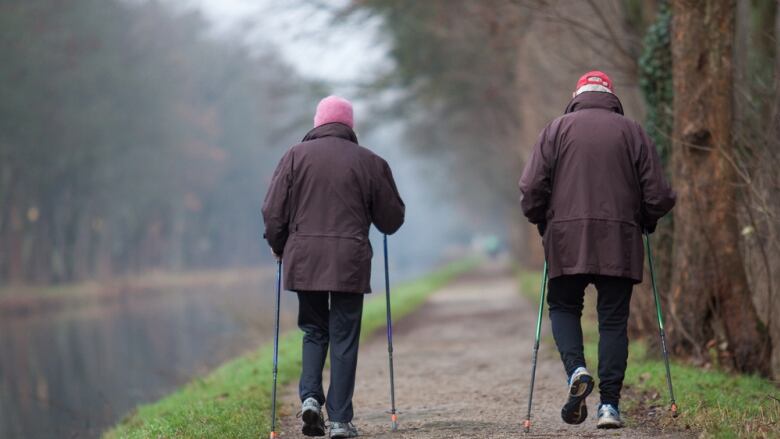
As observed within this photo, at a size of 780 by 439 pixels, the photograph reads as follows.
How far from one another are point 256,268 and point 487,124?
158 ft

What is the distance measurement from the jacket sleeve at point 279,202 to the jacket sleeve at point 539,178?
53.6 inches

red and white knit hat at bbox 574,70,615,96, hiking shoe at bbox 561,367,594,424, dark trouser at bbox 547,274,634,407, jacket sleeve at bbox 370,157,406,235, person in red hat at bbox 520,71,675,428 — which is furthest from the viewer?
jacket sleeve at bbox 370,157,406,235

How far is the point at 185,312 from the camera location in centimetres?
3000

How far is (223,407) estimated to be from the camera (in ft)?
27.1

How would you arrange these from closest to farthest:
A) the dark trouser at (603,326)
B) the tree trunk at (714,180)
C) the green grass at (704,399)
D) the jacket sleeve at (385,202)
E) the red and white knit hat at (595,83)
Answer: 1. the green grass at (704,399)
2. the dark trouser at (603,326)
3. the red and white knit hat at (595,83)
4. the jacket sleeve at (385,202)
5. the tree trunk at (714,180)

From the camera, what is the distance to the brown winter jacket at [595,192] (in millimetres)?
6316

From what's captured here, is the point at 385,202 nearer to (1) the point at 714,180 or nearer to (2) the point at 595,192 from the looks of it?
(2) the point at 595,192

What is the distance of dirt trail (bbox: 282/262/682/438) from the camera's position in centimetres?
693

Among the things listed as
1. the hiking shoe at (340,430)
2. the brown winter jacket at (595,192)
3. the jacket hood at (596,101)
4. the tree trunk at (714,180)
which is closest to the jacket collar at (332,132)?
the brown winter jacket at (595,192)

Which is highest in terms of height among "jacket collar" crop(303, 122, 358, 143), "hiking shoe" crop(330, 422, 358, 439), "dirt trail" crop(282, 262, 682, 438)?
"jacket collar" crop(303, 122, 358, 143)

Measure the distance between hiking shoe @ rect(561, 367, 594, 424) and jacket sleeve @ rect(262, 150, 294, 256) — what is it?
6.26ft

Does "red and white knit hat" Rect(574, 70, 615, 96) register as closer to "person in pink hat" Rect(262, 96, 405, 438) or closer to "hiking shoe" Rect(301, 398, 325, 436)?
"person in pink hat" Rect(262, 96, 405, 438)

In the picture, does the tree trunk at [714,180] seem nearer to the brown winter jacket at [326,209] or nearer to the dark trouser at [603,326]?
the dark trouser at [603,326]

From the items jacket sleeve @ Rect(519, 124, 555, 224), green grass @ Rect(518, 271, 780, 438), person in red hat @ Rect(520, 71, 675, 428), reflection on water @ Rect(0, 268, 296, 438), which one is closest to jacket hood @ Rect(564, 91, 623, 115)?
person in red hat @ Rect(520, 71, 675, 428)
